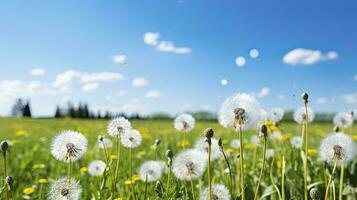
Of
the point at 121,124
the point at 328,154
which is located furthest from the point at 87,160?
the point at 328,154

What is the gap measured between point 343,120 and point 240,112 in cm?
186

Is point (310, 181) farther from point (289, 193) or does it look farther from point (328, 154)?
point (328, 154)

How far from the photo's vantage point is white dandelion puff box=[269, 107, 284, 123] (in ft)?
9.26

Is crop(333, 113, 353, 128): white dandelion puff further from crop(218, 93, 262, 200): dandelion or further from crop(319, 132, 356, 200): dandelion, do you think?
crop(218, 93, 262, 200): dandelion

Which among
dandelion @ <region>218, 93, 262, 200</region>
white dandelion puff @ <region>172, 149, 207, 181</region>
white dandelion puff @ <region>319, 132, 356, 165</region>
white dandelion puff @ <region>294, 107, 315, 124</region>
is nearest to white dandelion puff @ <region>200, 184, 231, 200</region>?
white dandelion puff @ <region>172, 149, 207, 181</region>

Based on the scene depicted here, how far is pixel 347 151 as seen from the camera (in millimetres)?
1800

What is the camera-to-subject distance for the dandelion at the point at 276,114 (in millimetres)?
2822

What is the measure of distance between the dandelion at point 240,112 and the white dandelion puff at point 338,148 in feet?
→ 1.35

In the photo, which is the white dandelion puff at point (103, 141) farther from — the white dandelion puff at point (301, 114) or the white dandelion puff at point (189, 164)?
the white dandelion puff at point (301, 114)

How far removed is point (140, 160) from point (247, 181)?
1.98 m

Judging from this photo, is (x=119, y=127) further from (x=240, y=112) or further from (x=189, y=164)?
(x=240, y=112)

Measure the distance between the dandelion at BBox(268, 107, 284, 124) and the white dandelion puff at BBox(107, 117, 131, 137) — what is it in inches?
45.2

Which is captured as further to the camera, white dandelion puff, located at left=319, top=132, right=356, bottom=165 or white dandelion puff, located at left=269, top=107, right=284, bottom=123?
white dandelion puff, located at left=269, top=107, right=284, bottom=123

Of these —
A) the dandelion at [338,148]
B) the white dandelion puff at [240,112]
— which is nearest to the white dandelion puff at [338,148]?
the dandelion at [338,148]
